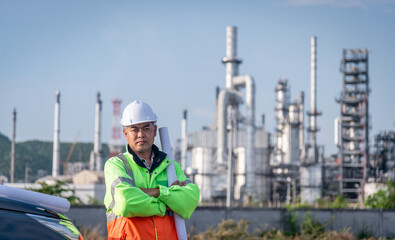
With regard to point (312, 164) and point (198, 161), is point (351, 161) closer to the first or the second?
point (312, 164)

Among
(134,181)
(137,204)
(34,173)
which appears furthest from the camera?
(34,173)

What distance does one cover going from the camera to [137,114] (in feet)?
13.9

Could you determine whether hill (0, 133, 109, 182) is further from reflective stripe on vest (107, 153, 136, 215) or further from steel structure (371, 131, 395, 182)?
reflective stripe on vest (107, 153, 136, 215)

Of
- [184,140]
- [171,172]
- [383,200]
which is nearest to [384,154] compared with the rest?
[184,140]

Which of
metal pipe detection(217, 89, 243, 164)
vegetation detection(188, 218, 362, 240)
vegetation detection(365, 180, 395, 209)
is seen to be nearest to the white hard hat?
vegetation detection(188, 218, 362, 240)

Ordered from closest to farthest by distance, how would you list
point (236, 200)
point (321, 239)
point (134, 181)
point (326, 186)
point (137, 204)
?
1. point (137, 204)
2. point (134, 181)
3. point (321, 239)
4. point (236, 200)
5. point (326, 186)

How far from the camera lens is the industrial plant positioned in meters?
60.6

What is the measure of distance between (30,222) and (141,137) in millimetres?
1378

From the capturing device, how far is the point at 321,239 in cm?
1522

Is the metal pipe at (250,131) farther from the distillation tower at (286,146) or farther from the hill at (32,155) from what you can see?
the hill at (32,155)

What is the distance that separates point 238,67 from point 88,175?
18853 mm

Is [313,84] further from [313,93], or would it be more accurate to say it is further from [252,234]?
[252,234]

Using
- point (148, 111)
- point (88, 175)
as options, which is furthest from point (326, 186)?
point (148, 111)

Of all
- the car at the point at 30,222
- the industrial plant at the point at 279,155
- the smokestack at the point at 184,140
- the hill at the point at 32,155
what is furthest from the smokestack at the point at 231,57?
the hill at the point at 32,155
